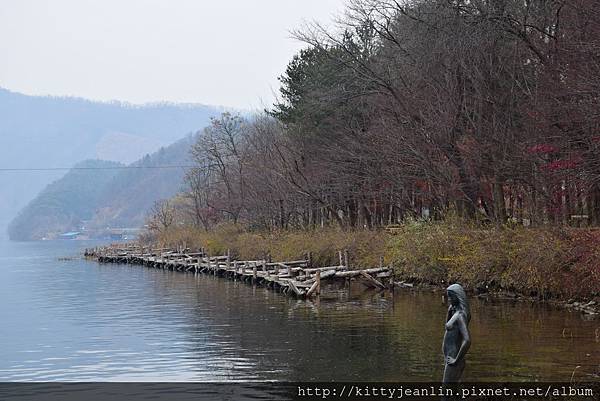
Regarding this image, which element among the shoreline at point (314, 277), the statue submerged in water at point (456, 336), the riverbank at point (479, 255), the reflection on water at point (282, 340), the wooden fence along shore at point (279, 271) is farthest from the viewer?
the wooden fence along shore at point (279, 271)

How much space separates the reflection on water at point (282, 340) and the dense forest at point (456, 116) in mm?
5688

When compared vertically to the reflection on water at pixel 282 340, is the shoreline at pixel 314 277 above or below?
above

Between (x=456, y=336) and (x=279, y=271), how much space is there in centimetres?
3180

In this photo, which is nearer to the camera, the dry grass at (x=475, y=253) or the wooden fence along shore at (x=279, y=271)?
the dry grass at (x=475, y=253)

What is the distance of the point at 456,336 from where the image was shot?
503 inches

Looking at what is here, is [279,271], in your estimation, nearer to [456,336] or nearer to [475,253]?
[475,253]

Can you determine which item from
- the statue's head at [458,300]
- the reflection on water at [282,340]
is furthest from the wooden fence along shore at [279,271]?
the statue's head at [458,300]

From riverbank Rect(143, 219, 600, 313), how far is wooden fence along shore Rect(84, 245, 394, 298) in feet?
3.83

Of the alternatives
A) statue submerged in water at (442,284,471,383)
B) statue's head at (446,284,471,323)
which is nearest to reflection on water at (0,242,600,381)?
statue submerged in water at (442,284,471,383)

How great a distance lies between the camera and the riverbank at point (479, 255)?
27953 millimetres

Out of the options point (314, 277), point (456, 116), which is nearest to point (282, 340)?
point (314, 277)

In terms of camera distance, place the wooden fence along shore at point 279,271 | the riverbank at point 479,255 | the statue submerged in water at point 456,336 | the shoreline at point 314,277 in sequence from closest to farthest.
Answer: the statue submerged in water at point 456,336, the riverbank at point 479,255, the shoreline at point 314,277, the wooden fence along shore at point 279,271

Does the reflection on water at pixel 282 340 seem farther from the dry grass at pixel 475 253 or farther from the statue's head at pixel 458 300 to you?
the statue's head at pixel 458 300

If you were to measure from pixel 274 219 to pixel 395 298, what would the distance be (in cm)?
3282
